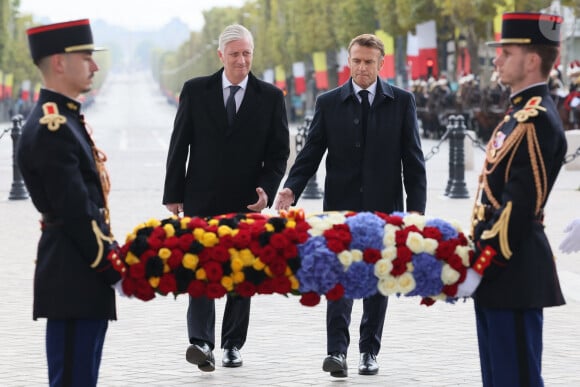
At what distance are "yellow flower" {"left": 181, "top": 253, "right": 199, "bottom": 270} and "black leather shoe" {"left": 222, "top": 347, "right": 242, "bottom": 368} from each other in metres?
2.34

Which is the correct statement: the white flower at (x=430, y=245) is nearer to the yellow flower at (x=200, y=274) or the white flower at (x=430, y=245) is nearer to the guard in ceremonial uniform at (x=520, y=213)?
the guard in ceremonial uniform at (x=520, y=213)

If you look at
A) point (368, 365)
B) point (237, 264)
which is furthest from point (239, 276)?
point (368, 365)

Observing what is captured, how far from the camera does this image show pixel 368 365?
23.9ft

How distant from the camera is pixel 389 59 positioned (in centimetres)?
5606

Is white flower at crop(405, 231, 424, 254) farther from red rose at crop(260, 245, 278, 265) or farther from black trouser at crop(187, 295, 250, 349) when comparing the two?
black trouser at crop(187, 295, 250, 349)

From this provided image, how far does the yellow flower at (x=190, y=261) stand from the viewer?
5.23 meters

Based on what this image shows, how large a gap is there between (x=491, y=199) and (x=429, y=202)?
13713mm

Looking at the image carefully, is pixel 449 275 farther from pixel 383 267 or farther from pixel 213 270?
pixel 213 270

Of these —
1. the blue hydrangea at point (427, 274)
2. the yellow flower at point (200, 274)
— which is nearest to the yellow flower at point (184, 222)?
the yellow flower at point (200, 274)

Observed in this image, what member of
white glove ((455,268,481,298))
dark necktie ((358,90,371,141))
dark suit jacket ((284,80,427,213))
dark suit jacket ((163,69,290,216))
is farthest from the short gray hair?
white glove ((455,268,481,298))

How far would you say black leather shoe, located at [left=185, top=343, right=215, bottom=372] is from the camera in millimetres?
7188

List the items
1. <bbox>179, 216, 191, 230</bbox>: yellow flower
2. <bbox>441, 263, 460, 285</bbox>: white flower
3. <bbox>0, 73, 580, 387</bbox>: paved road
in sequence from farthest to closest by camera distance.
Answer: <bbox>0, 73, 580, 387</bbox>: paved road, <bbox>179, 216, 191, 230</bbox>: yellow flower, <bbox>441, 263, 460, 285</bbox>: white flower

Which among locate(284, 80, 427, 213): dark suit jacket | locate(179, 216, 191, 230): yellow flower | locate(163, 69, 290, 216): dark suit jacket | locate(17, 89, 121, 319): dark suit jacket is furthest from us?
locate(163, 69, 290, 216): dark suit jacket

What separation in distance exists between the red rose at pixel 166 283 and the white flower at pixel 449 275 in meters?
0.94
